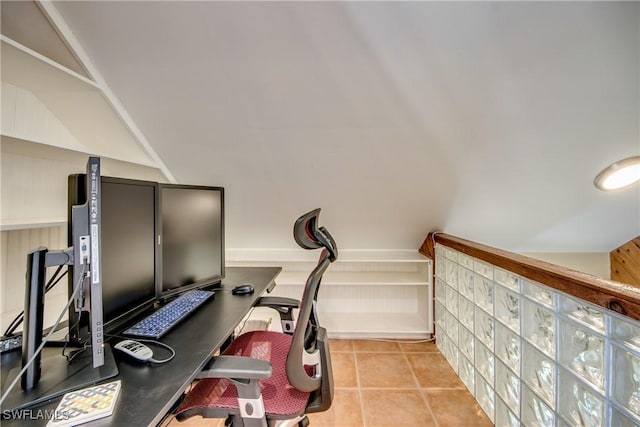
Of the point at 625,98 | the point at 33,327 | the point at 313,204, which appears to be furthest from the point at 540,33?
the point at 33,327

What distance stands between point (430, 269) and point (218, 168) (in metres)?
1.92

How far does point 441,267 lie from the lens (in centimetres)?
241

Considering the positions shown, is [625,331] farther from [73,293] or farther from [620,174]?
[73,293]

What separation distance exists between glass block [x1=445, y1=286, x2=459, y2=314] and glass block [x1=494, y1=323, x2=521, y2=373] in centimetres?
56

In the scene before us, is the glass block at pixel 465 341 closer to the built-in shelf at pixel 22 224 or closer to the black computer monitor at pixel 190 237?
the black computer monitor at pixel 190 237

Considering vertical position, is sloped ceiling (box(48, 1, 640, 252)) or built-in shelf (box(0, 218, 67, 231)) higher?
sloped ceiling (box(48, 1, 640, 252))

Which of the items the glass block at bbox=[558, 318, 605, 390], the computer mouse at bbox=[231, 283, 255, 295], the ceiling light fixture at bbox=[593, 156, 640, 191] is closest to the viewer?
the glass block at bbox=[558, 318, 605, 390]

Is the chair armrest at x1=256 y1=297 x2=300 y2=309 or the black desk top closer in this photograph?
the black desk top

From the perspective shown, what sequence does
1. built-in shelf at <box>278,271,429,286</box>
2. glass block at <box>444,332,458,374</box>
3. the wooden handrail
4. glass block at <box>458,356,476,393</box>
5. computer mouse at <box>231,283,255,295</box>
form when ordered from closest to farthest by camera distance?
the wooden handrail, computer mouse at <box>231,283,255,295</box>, glass block at <box>458,356,476,393</box>, glass block at <box>444,332,458,374</box>, built-in shelf at <box>278,271,429,286</box>

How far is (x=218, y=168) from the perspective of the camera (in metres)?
2.08

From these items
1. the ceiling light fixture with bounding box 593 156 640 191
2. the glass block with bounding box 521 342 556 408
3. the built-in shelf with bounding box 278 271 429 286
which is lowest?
the glass block with bounding box 521 342 556 408

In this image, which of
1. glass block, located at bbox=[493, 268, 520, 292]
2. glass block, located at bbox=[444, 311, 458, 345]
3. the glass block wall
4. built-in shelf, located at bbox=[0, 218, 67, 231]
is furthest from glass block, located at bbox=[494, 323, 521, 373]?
built-in shelf, located at bbox=[0, 218, 67, 231]

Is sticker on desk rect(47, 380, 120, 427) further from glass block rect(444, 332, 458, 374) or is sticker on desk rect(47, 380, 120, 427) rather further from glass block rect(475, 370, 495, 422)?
glass block rect(444, 332, 458, 374)

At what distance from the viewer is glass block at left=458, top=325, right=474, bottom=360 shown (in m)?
1.90
